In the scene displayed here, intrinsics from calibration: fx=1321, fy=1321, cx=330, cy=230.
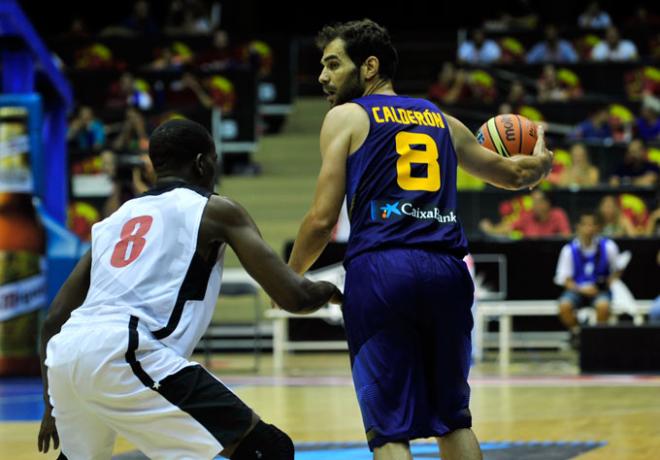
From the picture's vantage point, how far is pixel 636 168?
16125mm

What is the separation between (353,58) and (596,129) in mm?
13272

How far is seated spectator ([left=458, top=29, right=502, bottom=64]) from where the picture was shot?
21527 mm

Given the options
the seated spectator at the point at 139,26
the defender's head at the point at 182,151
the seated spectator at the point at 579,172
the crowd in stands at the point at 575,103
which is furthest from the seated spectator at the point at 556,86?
the defender's head at the point at 182,151

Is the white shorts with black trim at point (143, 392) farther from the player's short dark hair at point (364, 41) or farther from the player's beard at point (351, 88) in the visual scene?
the player's short dark hair at point (364, 41)

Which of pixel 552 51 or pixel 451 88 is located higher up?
pixel 552 51

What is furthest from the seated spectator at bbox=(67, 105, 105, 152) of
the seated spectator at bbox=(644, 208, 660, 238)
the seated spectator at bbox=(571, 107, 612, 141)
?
the seated spectator at bbox=(644, 208, 660, 238)

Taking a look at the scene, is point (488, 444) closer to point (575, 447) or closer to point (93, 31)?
point (575, 447)

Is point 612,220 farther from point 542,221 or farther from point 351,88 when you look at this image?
point 351,88

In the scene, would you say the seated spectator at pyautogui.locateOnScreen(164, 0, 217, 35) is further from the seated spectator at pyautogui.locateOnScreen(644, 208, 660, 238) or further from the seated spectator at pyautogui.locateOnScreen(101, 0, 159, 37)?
the seated spectator at pyautogui.locateOnScreen(644, 208, 660, 238)

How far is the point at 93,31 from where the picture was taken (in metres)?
26.9

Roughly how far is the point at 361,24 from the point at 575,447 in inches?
145

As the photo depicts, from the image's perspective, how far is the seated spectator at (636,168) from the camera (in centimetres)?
1600

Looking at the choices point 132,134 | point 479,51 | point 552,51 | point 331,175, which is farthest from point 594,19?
point 331,175

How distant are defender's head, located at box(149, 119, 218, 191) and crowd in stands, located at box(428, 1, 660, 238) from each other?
34.5ft
